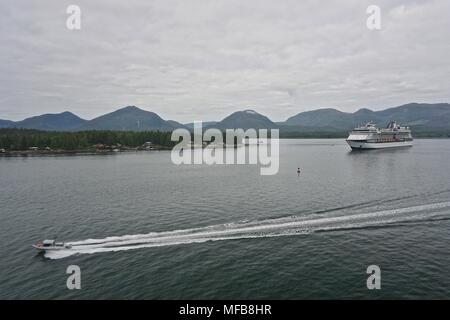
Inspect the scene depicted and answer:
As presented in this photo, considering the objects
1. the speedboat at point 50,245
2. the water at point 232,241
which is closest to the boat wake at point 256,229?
the water at point 232,241

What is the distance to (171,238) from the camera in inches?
1813

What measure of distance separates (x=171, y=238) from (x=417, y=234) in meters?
41.5

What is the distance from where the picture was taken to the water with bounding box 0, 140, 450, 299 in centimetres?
3266

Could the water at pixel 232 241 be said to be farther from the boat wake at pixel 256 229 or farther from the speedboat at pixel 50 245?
the speedboat at pixel 50 245

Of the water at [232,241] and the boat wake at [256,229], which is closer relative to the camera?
the water at [232,241]

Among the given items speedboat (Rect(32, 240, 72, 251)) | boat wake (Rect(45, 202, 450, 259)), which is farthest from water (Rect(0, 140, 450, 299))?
speedboat (Rect(32, 240, 72, 251))

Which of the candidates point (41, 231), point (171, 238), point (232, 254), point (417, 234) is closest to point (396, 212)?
point (417, 234)

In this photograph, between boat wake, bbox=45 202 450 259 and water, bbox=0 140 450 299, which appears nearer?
water, bbox=0 140 450 299

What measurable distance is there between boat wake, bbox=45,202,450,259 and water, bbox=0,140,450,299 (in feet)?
0.62

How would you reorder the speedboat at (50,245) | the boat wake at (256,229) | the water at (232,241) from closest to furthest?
the water at (232,241)
the speedboat at (50,245)
the boat wake at (256,229)

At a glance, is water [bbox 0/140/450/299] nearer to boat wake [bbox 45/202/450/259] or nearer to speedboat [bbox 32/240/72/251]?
boat wake [bbox 45/202/450/259]

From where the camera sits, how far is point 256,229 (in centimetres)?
4947

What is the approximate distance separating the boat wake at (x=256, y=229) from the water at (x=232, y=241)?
0.19 metres

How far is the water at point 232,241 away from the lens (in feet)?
107
